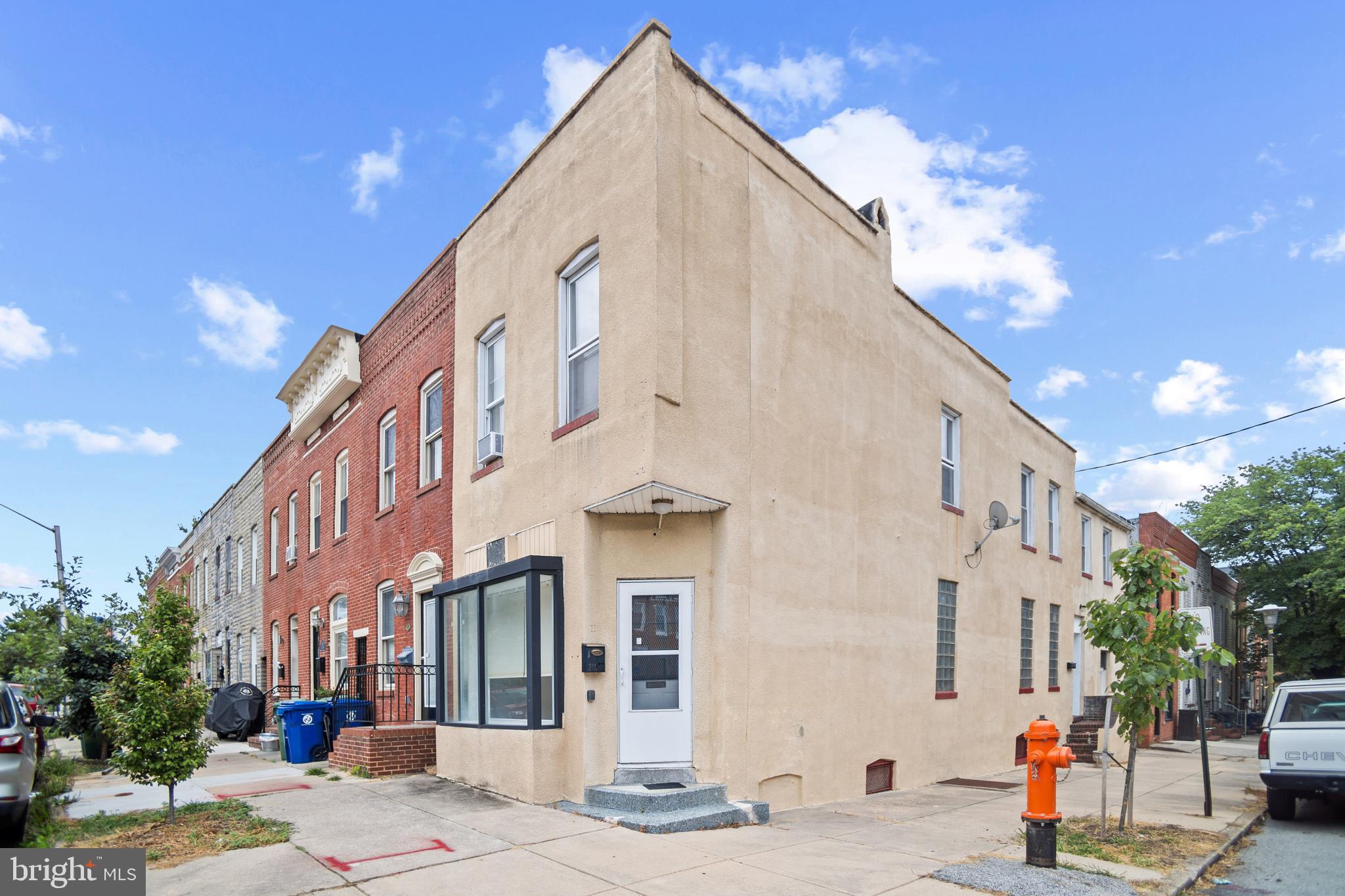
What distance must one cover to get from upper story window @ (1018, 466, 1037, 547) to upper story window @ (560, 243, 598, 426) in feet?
37.5

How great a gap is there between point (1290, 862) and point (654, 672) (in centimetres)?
649

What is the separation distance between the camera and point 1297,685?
485 inches

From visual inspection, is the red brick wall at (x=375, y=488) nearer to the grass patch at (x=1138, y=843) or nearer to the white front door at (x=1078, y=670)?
the grass patch at (x=1138, y=843)

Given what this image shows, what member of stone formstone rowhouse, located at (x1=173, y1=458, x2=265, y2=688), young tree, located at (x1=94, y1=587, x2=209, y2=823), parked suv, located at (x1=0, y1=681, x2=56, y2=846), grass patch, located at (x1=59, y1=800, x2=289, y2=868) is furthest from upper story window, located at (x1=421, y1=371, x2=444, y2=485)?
stone formstone rowhouse, located at (x1=173, y1=458, x2=265, y2=688)

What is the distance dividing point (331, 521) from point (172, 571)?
2611cm

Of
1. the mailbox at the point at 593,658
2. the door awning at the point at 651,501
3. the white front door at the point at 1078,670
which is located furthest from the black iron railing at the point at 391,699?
the white front door at the point at 1078,670

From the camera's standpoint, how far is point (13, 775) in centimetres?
863

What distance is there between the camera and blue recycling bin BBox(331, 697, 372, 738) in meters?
15.6

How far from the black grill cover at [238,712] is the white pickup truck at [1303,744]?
1755 cm

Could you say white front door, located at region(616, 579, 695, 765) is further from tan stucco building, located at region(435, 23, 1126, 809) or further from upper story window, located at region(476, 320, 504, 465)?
upper story window, located at region(476, 320, 504, 465)

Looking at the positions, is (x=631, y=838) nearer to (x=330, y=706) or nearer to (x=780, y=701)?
(x=780, y=701)

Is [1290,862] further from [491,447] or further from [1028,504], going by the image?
[1028,504]

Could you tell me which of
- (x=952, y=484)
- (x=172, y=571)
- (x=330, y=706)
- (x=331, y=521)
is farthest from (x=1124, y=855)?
(x=172, y=571)

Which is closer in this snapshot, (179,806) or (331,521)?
(179,806)
